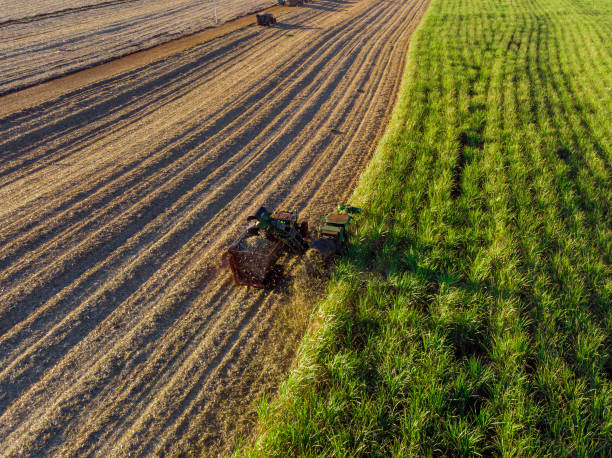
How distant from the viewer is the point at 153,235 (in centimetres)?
765

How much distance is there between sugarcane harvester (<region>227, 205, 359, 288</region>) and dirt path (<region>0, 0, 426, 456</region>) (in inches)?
15.1

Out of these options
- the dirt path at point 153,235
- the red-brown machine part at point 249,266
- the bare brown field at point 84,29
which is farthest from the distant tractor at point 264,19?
the red-brown machine part at point 249,266

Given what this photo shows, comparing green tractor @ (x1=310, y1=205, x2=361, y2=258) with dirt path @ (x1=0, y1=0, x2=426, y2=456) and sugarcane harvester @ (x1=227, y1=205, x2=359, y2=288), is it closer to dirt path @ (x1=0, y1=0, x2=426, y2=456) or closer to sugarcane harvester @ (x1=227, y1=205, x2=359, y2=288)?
sugarcane harvester @ (x1=227, y1=205, x2=359, y2=288)

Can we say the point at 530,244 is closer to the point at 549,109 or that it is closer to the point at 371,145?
the point at 371,145

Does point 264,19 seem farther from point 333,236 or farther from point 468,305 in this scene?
point 468,305

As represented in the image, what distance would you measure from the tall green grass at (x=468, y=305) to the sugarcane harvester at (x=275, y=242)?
1.55ft

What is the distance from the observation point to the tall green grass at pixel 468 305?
3932mm

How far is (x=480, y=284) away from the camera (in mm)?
5777

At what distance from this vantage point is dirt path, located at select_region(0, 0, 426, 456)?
475 cm

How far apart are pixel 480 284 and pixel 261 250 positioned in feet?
13.3

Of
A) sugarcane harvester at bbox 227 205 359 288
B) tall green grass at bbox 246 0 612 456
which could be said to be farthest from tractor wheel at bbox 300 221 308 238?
tall green grass at bbox 246 0 612 456

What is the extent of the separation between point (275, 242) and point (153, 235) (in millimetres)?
2816

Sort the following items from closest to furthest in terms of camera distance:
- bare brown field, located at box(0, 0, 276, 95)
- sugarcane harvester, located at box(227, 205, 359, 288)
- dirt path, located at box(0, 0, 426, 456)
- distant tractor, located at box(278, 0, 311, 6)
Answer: dirt path, located at box(0, 0, 426, 456) < sugarcane harvester, located at box(227, 205, 359, 288) < bare brown field, located at box(0, 0, 276, 95) < distant tractor, located at box(278, 0, 311, 6)

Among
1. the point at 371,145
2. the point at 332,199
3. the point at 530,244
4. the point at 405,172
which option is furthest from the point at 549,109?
the point at 332,199
